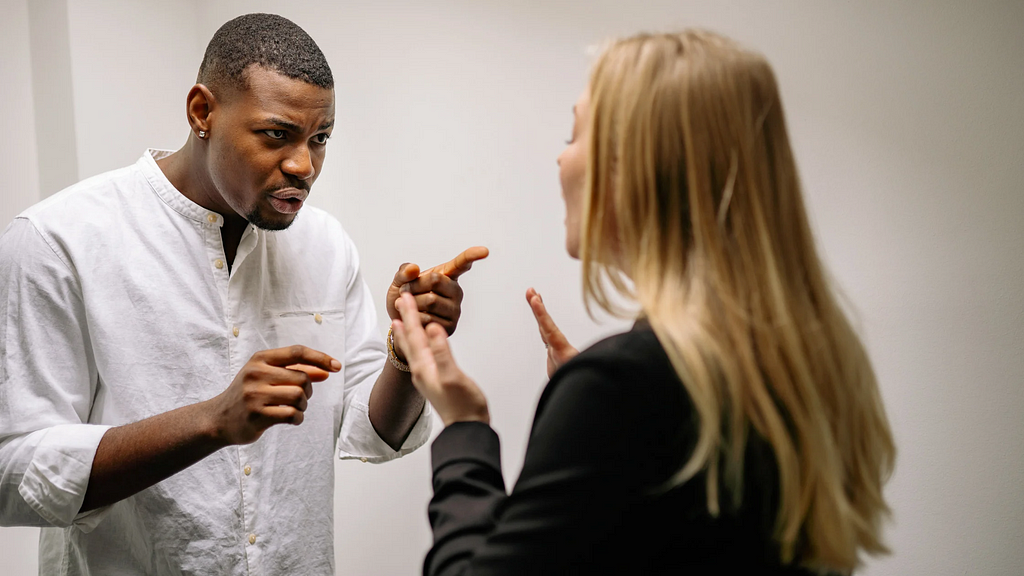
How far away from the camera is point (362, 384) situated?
5.08 ft


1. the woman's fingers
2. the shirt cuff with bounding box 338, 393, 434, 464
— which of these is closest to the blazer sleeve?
the woman's fingers

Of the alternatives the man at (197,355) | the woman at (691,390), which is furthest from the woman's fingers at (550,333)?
the woman at (691,390)

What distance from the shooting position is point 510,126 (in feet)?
6.32

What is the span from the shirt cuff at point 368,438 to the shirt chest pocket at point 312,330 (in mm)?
125

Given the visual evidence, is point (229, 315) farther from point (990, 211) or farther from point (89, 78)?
→ point (990, 211)

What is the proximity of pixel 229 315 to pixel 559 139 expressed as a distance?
2.87 feet

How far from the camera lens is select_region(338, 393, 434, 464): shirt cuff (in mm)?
1481

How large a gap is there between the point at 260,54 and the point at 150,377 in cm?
56

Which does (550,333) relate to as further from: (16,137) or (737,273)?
(16,137)

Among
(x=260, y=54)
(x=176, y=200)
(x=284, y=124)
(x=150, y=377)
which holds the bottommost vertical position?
(x=150, y=377)

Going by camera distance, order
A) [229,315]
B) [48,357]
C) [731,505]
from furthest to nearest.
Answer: [229,315] < [48,357] < [731,505]

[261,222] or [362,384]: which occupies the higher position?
[261,222]

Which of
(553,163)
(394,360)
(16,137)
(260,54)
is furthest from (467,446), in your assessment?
(16,137)

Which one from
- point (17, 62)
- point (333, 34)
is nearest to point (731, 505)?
point (333, 34)
